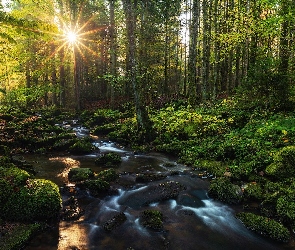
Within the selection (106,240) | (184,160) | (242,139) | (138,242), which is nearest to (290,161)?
(242,139)

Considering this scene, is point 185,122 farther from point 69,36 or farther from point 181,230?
point 69,36

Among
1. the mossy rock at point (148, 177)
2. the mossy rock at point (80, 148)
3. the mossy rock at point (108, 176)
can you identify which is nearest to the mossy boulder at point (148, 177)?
the mossy rock at point (148, 177)

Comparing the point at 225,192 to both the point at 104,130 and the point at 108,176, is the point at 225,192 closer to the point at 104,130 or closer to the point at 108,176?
the point at 108,176

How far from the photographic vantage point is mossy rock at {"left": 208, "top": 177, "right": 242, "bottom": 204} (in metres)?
8.18

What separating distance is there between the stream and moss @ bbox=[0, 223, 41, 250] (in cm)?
18

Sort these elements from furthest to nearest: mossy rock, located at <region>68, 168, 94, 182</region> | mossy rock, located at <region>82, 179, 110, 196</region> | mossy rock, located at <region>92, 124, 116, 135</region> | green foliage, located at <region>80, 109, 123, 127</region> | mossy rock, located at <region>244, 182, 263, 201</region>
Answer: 1. green foliage, located at <region>80, 109, 123, 127</region>
2. mossy rock, located at <region>92, 124, 116, 135</region>
3. mossy rock, located at <region>68, 168, 94, 182</region>
4. mossy rock, located at <region>82, 179, 110, 196</region>
5. mossy rock, located at <region>244, 182, 263, 201</region>

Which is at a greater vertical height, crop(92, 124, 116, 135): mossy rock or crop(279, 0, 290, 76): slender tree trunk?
crop(279, 0, 290, 76): slender tree trunk

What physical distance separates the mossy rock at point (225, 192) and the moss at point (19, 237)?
521 cm

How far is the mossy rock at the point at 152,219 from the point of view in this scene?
6725 millimetres

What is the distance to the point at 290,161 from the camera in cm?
913

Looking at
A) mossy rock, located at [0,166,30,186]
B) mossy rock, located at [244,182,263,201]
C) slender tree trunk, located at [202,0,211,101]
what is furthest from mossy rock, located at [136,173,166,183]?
slender tree trunk, located at [202,0,211,101]

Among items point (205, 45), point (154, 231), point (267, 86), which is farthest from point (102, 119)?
point (154, 231)

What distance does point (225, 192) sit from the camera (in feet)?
27.4

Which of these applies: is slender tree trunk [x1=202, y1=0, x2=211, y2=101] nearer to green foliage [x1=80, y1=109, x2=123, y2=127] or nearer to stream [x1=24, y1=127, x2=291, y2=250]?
green foliage [x1=80, y1=109, x2=123, y2=127]
